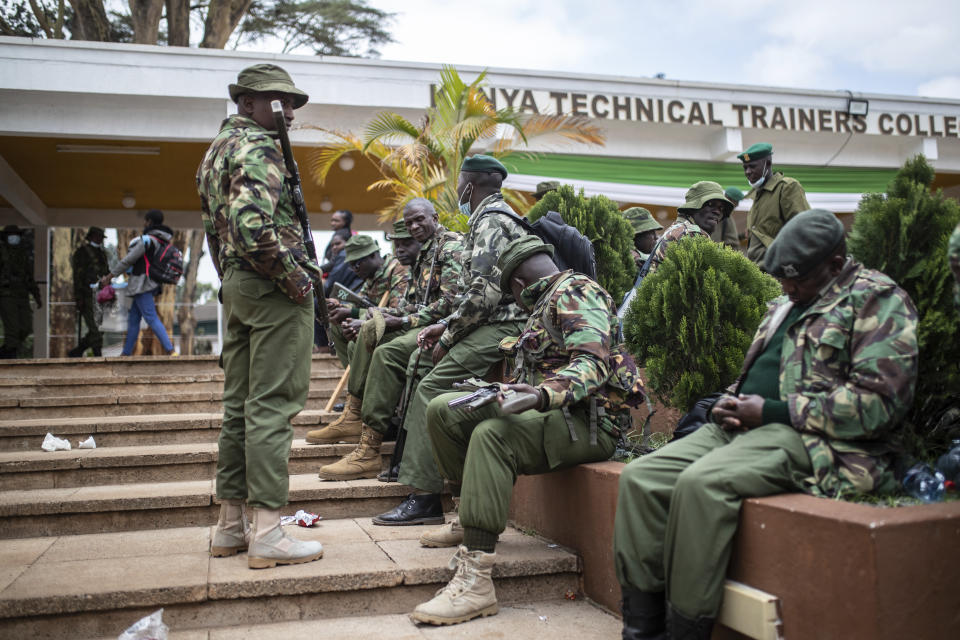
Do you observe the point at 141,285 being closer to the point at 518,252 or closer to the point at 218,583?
the point at 218,583

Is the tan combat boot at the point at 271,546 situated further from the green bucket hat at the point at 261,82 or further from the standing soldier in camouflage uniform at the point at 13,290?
the standing soldier in camouflage uniform at the point at 13,290

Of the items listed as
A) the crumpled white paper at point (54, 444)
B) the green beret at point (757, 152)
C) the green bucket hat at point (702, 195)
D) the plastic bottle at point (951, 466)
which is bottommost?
the crumpled white paper at point (54, 444)

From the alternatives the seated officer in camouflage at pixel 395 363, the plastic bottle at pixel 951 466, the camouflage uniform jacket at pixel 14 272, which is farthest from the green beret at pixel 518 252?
the camouflage uniform jacket at pixel 14 272

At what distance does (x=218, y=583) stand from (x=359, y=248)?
3.85 metres

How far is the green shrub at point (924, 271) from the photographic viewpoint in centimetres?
288

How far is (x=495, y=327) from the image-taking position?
14.3ft

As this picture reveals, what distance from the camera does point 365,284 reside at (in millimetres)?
6938

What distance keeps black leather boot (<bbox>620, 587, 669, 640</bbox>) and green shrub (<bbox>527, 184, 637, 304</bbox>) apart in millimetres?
3157

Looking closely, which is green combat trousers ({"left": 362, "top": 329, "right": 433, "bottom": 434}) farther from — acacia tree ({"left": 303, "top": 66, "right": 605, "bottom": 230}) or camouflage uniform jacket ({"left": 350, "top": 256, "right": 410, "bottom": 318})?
acacia tree ({"left": 303, "top": 66, "right": 605, "bottom": 230})

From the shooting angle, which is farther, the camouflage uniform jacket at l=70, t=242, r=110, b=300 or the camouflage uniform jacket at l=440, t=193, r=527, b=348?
the camouflage uniform jacket at l=70, t=242, r=110, b=300

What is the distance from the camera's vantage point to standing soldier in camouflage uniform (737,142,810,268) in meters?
5.97

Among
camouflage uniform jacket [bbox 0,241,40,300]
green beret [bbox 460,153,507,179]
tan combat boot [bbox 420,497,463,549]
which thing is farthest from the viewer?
camouflage uniform jacket [bbox 0,241,40,300]

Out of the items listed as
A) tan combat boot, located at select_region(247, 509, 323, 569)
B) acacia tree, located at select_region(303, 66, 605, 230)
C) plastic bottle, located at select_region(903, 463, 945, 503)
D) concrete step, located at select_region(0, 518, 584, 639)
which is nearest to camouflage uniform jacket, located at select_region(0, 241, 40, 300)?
acacia tree, located at select_region(303, 66, 605, 230)

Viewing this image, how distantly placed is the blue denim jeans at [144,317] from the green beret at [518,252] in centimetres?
645
